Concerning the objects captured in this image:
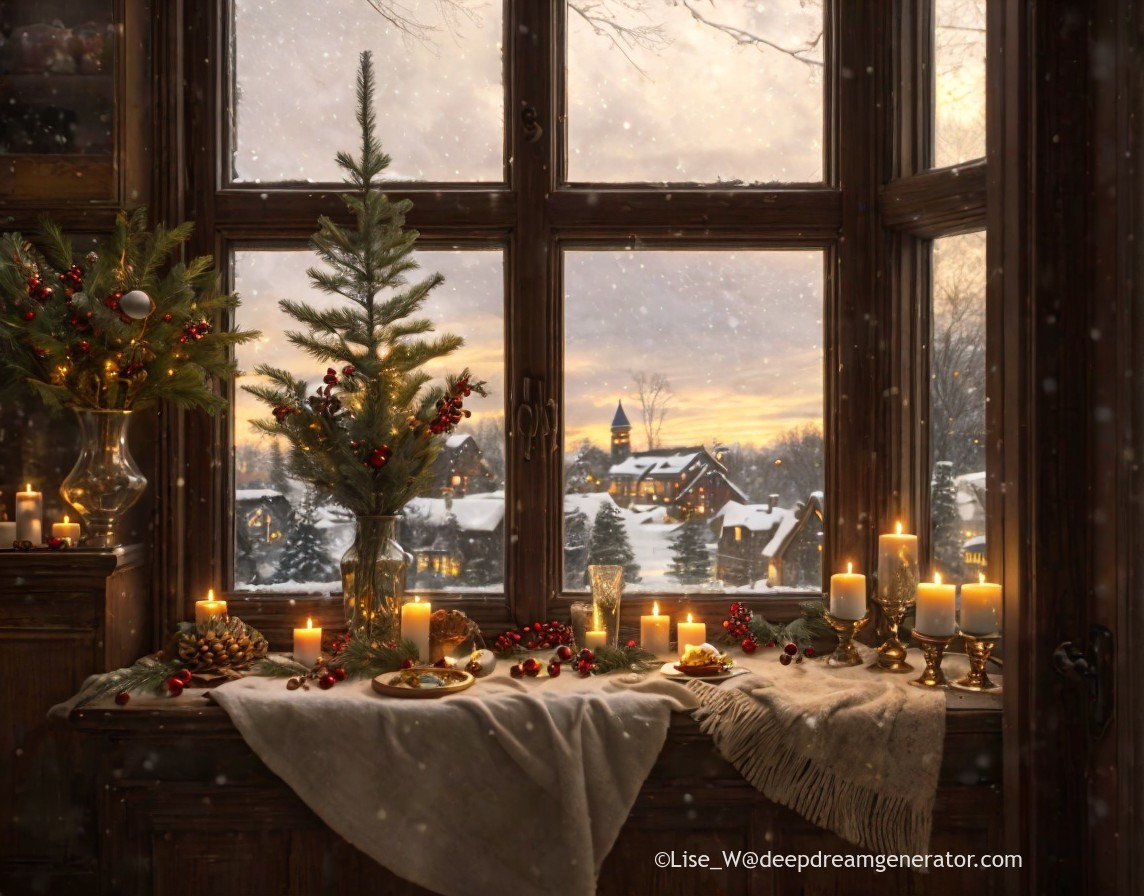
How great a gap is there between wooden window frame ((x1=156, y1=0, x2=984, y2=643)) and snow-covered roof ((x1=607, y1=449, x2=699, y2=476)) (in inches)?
8.2

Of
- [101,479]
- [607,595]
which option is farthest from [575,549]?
[101,479]

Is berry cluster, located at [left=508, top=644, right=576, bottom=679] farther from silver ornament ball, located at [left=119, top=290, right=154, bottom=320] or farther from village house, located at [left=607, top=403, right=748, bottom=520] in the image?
silver ornament ball, located at [left=119, top=290, right=154, bottom=320]

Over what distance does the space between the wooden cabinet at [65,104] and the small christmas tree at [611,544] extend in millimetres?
1509

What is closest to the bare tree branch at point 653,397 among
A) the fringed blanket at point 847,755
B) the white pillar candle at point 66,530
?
the fringed blanket at point 847,755

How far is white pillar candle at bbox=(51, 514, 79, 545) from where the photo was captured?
2.31 metres

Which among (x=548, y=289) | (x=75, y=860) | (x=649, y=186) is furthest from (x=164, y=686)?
(x=649, y=186)

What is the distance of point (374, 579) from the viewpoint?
2309 mm

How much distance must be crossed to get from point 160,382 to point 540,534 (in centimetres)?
105

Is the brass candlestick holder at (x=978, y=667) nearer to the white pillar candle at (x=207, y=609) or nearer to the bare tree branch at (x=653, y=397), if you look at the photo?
the bare tree branch at (x=653, y=397)

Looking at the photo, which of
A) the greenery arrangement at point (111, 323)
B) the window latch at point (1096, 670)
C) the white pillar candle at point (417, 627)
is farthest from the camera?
the white pillar candle at point (417, 627)

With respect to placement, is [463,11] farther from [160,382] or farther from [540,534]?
[540,534]

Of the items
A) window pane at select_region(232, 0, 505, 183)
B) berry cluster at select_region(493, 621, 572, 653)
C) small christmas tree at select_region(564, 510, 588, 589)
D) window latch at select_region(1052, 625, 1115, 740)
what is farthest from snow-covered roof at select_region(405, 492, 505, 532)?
window latch at select_region(1052, 625, 1115, 740)

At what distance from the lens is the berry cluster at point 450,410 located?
228cm

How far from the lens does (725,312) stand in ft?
8.41
